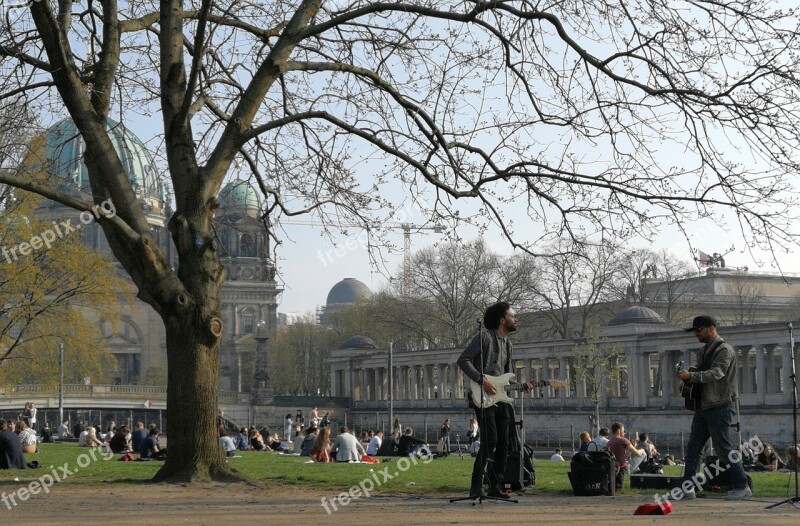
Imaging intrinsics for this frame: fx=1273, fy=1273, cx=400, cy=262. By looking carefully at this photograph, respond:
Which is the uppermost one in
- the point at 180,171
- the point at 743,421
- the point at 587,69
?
the point at 587,69

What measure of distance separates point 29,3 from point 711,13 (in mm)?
8855

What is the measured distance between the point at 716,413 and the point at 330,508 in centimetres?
442

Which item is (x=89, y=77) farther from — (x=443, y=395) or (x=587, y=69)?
(x=443, y=395)

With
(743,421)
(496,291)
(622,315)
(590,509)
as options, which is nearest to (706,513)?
(590,509)

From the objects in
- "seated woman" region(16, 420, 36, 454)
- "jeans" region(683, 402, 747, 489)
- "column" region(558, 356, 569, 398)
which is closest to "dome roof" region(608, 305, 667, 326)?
"column" region(558, 356, 569, 398)

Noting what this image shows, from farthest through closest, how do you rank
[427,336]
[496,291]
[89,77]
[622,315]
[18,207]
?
[427,336]
[496,291]
[622,315]
[18,207]
[89,77]

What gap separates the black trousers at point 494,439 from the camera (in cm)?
1388

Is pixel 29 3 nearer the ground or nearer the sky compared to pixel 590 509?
nearer the sky

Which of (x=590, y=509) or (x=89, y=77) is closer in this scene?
(x=590, y=509)

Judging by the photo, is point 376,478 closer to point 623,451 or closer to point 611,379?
point 623,451

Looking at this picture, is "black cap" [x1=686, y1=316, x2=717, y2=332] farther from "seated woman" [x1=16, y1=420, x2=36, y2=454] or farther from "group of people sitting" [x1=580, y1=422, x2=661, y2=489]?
"seated woman" [x1=16, y1=420, x2=36, y2=454]

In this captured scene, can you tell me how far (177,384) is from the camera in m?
16.7

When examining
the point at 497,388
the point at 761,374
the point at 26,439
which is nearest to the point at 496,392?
the point at 497,388

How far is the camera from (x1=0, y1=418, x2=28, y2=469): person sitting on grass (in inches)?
904
